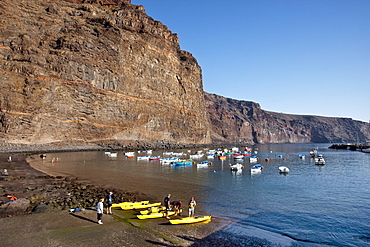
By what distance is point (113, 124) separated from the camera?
87.5 metres

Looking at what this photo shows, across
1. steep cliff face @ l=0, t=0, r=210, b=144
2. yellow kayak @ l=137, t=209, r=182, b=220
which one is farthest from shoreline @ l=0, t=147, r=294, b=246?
steep cliff face @ l=0, t=0, r=210, b=144

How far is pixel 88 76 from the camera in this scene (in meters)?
83.2

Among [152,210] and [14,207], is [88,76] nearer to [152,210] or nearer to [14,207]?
[14,207]

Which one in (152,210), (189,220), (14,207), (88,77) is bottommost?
(189,220)

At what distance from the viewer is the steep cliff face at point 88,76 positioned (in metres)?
69.5

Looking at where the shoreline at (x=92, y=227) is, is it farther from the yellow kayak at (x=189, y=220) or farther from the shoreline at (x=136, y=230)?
the yellow kayak at (x=189, y=220)

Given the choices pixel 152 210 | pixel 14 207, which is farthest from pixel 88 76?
pixel 152 210

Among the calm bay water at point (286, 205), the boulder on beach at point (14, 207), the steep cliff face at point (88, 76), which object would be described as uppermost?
the steep cliff face at point (88, 76)

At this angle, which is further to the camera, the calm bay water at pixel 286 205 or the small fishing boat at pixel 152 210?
the small fishing boat at pixel 152 210

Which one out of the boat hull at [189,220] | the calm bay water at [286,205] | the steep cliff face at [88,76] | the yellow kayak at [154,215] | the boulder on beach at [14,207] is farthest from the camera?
the steep cliff face at [88,76]

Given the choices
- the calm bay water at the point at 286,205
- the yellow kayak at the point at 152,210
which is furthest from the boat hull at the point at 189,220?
the yellow kayak at the point at 152,210

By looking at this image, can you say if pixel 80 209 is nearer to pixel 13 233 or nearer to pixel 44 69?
pixel 13 233

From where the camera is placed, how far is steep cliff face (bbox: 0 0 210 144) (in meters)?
69.5

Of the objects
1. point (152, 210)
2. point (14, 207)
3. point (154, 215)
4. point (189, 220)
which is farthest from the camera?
point (152, 210)
